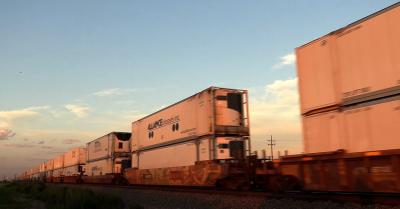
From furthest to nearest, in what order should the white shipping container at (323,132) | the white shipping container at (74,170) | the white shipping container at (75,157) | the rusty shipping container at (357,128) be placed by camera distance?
the white shipping container at (75,157), the white shipping container at (74,170), the white shipping container at (323,132), the rusty shipping container at (357,128)

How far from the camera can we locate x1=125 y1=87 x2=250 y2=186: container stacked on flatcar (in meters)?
18.4

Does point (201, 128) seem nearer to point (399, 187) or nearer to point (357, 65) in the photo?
point (357, 65)

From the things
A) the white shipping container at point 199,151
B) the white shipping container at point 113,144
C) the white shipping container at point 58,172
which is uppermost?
the white shipping container at point 113,144

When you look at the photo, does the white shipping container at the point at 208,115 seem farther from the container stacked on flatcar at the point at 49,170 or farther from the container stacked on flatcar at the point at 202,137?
the container stacked on flatcar at the point at 49,170

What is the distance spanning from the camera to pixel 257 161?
16.2m

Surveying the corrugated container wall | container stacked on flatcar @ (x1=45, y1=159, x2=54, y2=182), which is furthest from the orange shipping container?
container stacked on flatcar @ (x1=45, y1=159, x2=54, y2=182)

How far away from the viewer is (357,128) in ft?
34.4

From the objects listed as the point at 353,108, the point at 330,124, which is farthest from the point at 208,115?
the point at 353,108

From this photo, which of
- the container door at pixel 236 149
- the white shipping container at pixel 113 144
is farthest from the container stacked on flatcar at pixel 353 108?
the white shipping container at pixel 113 144

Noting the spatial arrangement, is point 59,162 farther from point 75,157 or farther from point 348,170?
point 348,170

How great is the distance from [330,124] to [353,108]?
0.98 meters

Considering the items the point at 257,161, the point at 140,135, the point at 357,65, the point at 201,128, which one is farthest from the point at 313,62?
the point at 140,135

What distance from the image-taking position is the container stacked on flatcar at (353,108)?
9.65 metres

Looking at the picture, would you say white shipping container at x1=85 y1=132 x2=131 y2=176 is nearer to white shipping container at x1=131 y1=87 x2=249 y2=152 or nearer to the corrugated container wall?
white shipping container at x1=131 y1=87 x2=249 y2=152
